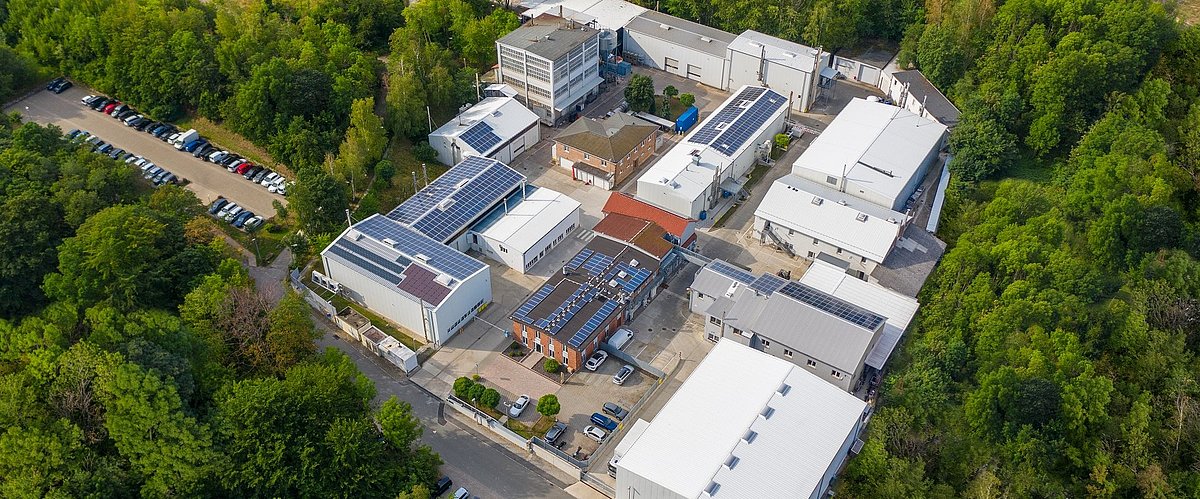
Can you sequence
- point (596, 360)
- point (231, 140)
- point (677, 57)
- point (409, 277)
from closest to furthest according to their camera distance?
point (596, 360), point (409, 277), point (231, 140), point (677, 57)

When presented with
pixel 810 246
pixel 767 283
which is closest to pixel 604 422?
pixel 767 283

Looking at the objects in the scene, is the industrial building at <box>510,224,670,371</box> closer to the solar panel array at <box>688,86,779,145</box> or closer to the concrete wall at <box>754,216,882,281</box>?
the concrete wall at <box>754,216,882,281</box>

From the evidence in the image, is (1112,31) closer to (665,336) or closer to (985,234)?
(985,234)

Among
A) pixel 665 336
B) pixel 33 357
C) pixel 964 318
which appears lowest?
pixel 665 336

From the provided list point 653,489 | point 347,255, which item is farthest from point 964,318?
point 347,255

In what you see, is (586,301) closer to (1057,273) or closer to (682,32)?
(1057,273)

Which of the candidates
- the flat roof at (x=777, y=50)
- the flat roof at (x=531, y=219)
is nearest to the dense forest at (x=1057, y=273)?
the flat roof at (x=777, y=50)

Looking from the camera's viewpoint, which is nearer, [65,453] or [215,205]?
[65,453]
